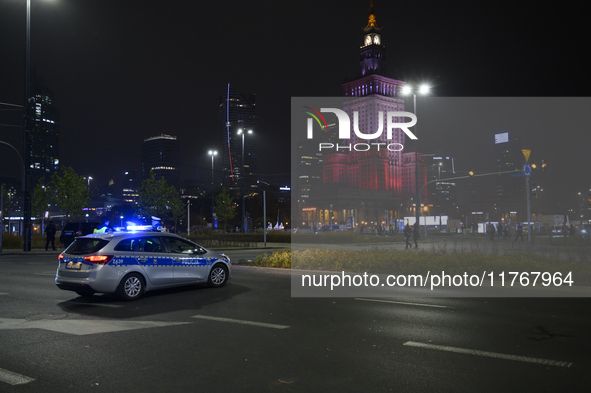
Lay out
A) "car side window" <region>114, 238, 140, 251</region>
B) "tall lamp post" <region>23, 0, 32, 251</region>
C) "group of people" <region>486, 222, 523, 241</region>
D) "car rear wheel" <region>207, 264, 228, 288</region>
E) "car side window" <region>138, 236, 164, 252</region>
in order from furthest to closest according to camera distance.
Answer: "group of people" <region>486, 222, 523, 241</region> → "tall lamp post" <region>23, 0, 32, 251</region> → "car rear wheel" <region>207, 264, 228, 288</region> → "car side window" <region>138, 236, 164, 252</region> → "car side window" <region>114, 238, 140, 251</region>

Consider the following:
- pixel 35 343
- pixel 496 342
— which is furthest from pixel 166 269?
pixel 496 342

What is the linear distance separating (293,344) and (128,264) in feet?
18.2

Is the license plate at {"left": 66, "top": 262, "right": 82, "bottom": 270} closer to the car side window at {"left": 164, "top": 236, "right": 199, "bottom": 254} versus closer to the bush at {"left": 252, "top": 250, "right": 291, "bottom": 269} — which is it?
the car side window at {"left": 164, "top": 236, "right": 199, "bottom": 254}

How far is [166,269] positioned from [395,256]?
891 cm

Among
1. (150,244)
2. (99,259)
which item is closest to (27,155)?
(150,244)

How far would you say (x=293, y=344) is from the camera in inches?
257

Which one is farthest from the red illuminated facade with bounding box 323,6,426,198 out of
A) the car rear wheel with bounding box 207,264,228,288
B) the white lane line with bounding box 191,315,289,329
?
the white lane line with bounding box 191,315,289,329

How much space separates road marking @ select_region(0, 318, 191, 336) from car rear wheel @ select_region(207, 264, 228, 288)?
13.7 feet

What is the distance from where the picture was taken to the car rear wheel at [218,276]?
40.3ft

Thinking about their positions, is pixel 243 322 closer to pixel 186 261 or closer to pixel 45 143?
pixel 186 261

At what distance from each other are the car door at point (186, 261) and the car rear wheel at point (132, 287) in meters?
0.94

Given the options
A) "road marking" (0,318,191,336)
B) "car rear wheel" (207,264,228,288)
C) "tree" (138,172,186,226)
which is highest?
"tree" (138,172,186,226)

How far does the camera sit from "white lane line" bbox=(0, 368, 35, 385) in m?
4.95

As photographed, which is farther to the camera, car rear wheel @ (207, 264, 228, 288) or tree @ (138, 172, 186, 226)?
tree @ (138, 172, 186, 226)
